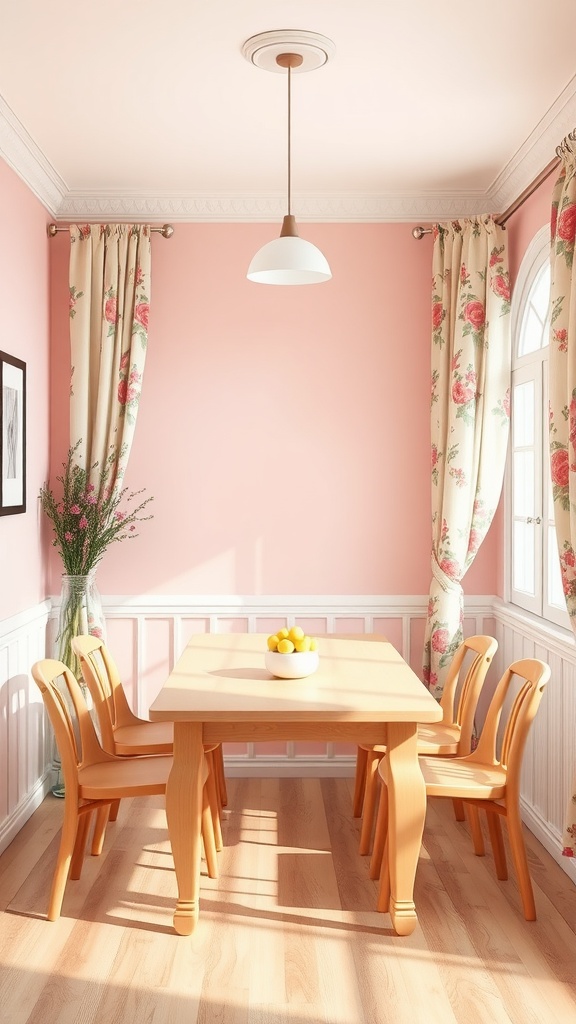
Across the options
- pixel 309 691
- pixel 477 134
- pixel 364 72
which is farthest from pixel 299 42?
pixel 309 691

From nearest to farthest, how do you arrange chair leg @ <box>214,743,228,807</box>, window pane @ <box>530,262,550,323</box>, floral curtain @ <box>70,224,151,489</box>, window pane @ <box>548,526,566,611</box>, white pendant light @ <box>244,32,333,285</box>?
white pendant light @ <box>244,32,333,285</box> < window pane @ <box>548,526,566,611</box> < chair leg @ <box>214,743,228,807</box> < window pane @ <box>530,262,550,323</box> < floral curtain @ <box>70,224,151,489</box>

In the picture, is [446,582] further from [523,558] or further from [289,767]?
[289,767]

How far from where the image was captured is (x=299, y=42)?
284 centimetres

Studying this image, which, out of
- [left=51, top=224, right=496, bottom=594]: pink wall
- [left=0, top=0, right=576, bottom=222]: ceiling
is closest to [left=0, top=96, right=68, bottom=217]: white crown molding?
[left=0, top=0, right=576, bottom=222]: ceiling

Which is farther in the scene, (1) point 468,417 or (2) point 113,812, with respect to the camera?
(1) point 468,417

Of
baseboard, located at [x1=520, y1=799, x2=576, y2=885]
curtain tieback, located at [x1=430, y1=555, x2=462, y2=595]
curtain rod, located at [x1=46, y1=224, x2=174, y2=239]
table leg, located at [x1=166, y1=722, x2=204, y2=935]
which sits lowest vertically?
baseboard, located at [x1=520, y1=799, x2=576, y2=885]

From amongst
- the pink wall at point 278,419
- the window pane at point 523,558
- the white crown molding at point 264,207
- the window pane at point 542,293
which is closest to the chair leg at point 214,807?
the pink wall at point 278,419

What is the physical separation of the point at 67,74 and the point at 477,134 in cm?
168

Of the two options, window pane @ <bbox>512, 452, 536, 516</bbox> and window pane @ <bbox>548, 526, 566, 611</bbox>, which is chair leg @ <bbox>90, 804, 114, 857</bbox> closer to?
window pane @ <bbox>548, 526, 566, 611</bbox>

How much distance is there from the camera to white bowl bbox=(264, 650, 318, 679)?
305 centimetres

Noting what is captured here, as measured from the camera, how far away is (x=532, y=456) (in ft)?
13.2

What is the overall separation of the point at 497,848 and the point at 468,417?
6.40 feet

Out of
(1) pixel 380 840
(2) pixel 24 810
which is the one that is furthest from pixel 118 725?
(1) pixel 380 840

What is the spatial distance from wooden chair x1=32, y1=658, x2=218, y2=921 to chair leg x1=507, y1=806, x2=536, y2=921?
1.06 m
